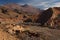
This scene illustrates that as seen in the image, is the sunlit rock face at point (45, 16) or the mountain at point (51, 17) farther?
the sunlit rock face at point (45, 16)

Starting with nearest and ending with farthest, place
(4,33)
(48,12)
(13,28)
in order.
Result: 1. (4,33)
2. (13,28)
3. (48,12)

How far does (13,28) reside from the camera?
17578 millimetres

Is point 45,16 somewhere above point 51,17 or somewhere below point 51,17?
below

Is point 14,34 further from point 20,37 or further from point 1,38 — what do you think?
point 1,38

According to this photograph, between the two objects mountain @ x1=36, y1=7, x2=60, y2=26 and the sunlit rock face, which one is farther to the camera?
the sunlit rock face

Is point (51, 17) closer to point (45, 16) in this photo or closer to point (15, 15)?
point (45, 16)

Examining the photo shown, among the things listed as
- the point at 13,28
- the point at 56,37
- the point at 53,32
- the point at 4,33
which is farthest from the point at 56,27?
the point at 4,33

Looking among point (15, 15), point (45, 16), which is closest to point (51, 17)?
point (45, 16)

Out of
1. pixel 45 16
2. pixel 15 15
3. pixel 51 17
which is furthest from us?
pixel 15 15

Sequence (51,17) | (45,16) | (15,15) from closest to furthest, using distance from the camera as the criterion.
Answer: (51,17) < (45,16) < (15,15)

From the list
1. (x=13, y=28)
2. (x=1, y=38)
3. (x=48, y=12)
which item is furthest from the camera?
(x=48, y=12)

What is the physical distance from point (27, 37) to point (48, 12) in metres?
9.33

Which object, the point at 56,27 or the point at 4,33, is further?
the point at 56,27

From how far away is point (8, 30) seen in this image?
16891 millimetres
